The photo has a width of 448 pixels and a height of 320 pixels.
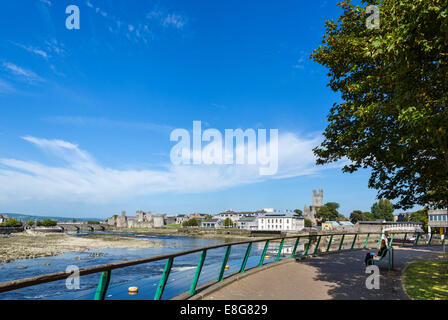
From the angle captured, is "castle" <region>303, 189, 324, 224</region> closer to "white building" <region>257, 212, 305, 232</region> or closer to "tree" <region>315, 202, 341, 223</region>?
"tree" <region>315, 202, 341, 223</region>

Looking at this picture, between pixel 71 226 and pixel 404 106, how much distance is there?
177m

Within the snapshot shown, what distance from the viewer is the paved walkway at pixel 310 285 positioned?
6.98 metres

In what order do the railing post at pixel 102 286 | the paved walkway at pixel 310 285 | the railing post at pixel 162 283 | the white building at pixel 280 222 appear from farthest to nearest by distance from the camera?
the white building at pixel 280 222 → the paved walkway at pixel 310 285 → the railing post at pixel 162 283 → the railing post at pixel 102 286

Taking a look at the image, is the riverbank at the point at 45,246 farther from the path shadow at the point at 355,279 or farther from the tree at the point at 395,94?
the tree at the point at 395,94

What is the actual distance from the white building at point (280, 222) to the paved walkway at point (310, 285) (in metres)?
133

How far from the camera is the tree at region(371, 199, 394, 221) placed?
147 metres

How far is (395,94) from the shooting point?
24.5 feet

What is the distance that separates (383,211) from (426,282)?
159016mm

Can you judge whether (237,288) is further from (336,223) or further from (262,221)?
(262,221)

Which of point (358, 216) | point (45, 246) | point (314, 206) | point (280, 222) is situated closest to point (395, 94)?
point (45, 246)

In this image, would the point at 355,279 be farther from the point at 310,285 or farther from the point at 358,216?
the point at 358,216

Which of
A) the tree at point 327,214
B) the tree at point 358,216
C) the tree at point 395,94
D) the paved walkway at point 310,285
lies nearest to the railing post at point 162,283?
the paved walkway at point 310,285

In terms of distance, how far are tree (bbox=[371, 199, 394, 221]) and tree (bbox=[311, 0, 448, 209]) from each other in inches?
5882
